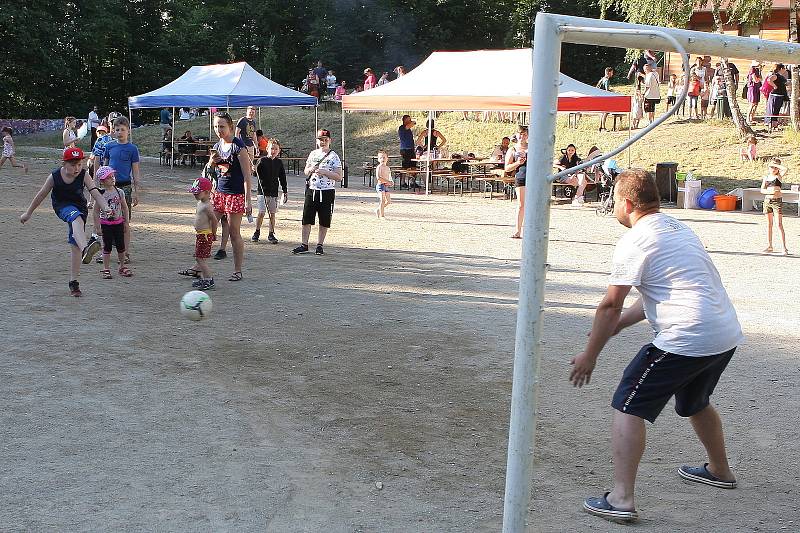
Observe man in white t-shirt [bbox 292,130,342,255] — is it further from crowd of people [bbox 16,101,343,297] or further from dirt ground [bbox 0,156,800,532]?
dirt ground [bbox 0,156,800,532]

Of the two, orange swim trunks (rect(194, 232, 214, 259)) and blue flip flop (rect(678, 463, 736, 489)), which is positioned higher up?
orange swim trunks (rect(194, 232, 214, 259))

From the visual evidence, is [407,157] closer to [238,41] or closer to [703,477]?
[703,477]

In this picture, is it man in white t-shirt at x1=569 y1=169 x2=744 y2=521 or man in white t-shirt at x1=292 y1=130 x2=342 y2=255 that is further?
man in white t-shirt at x1=292 y1=130 x2=342 y2=255

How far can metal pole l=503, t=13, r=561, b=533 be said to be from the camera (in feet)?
Answer: 12.2

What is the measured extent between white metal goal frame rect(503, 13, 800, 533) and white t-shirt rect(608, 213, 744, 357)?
79 centimetres

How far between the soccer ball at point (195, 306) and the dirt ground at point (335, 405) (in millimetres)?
141

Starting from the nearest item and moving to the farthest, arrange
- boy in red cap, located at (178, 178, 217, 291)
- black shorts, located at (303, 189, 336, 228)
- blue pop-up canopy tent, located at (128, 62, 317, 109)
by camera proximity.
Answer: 1. boy in red cap, located at (178, 178, 217, 291)
2. black shorts, located at (303, 189, 336, 228)
3. blue pop-up canopy tent, located at (128, 62, 317, 109)

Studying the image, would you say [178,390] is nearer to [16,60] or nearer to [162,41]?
[16,60]

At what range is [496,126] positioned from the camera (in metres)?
31.6

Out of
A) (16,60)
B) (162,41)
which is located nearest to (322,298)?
(16,60)

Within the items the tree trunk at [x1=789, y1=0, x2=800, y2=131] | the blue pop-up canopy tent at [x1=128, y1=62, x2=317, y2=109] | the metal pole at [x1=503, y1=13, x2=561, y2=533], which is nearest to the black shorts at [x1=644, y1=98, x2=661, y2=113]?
the tree trunk at [x1=789, y1=0, x2=800, y2=131]

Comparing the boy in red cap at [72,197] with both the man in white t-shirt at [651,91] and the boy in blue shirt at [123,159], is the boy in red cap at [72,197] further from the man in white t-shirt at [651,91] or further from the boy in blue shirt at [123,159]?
the man in white t-shirt at [651,91]

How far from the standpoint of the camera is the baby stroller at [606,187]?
19078 millimetres

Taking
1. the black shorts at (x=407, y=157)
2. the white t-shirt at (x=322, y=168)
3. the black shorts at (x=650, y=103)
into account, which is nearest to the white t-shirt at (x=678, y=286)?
the white t-shirt at (x=322, y=168)
